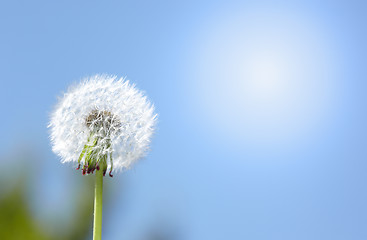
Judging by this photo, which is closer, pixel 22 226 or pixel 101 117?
pixel 101 117

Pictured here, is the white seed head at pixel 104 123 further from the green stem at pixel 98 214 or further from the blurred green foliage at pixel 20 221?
the blurred green foliage at pixel 20 221

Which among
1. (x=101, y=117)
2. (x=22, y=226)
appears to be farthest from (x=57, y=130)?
(x=22, y=226)

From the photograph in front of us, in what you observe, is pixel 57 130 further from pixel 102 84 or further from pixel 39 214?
pixel 39 214

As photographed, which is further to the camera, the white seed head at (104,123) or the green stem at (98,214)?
the white seed head at (104,123)

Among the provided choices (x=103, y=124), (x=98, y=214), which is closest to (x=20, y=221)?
(x=103, y=124)

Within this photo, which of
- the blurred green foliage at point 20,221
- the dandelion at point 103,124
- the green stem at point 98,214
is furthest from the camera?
the blurred green foliage at point 20,221

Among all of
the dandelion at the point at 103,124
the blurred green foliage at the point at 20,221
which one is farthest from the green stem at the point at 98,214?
the blurred green foliage at the point at 20,221

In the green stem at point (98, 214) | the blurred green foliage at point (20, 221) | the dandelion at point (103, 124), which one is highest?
the blurred green foliage at point (20, 221)

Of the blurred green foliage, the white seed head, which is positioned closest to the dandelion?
the white seed head
